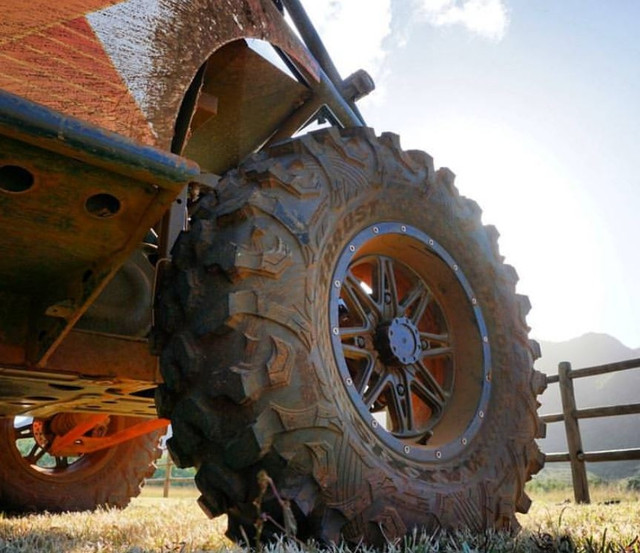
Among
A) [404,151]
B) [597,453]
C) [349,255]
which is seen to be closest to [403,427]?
[349,255]

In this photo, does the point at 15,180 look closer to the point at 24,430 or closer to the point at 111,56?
the point at 111,56

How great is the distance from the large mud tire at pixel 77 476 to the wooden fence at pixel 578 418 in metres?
4.18

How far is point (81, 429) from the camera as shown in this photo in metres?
3.76

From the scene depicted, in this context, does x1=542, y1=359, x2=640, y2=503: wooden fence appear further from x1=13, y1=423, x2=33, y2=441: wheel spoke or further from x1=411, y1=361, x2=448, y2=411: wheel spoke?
x1=13, y1=423, x2=33, y2=441: wheel spoke

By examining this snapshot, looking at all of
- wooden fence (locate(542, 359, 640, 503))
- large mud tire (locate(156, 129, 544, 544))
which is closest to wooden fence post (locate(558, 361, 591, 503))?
wooden fence (locate(542, 359, 640, 503))

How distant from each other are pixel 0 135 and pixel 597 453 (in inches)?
257

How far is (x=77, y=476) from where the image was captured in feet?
12.7

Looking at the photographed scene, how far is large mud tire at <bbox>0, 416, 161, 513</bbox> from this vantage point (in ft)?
11.8

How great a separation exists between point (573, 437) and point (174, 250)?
19.6ft

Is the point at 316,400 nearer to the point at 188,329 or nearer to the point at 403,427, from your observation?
the point at 188,329

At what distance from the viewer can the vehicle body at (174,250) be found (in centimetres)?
117

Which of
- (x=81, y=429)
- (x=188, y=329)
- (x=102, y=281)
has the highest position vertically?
(x=102, y=281)

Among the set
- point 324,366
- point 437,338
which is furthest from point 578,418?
point 324,366

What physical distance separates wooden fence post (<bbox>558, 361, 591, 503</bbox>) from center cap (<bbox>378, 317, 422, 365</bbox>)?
5078 millimetres
